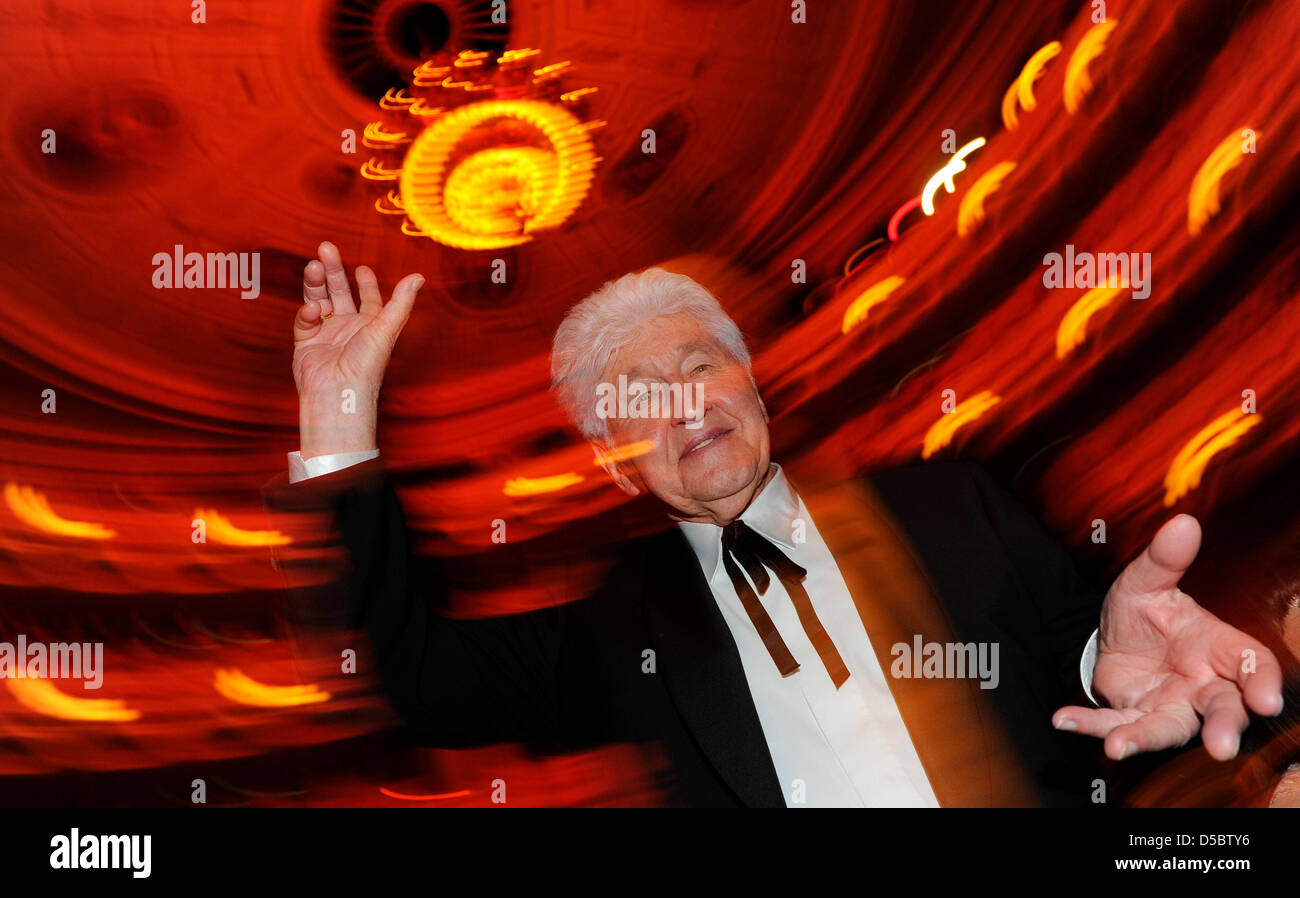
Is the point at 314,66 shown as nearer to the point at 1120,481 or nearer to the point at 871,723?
the point at 871,723

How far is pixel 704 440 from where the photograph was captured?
5.98 ft

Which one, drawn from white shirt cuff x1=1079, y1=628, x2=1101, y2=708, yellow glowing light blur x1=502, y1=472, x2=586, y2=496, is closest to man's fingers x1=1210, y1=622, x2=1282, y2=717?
white shirt cuff x1=1079, y1=628, x2=1101, y2=708

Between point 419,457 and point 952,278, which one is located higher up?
point 952,278

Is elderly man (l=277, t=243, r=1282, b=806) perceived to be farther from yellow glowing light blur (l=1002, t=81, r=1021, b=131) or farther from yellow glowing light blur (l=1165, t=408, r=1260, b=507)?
yellow glowing light blur (l=1002, t=81, r=1021, b=131)

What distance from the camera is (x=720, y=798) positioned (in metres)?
1.65

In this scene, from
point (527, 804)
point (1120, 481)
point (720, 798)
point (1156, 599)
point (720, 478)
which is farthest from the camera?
point (1120, 481)

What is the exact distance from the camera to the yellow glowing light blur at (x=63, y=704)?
2.12 metres

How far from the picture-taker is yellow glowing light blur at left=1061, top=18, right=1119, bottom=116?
7.83 feet

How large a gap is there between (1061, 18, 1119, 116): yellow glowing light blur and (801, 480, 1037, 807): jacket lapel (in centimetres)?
120

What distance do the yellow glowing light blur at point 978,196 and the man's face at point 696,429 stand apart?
32.9 inches

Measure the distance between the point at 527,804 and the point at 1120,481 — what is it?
5.01 ft

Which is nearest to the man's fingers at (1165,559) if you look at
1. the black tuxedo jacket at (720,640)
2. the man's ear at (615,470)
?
the black tuxedo jacket at (720,640)

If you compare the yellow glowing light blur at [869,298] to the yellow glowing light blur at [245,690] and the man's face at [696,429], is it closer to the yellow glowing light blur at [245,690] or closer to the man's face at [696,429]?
the man's face at [696,429]
